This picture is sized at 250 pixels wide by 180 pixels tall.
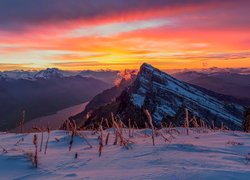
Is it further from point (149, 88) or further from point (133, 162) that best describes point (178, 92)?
point (133, 162)

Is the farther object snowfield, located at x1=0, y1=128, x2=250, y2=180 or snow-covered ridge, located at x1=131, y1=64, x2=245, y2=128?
snow-covered ridge, located at x1=131, y1=64, x2=245, y2=128

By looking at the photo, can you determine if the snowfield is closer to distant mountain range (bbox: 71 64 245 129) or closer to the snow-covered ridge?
distant mountain range (bbox: 71 64 245 129)

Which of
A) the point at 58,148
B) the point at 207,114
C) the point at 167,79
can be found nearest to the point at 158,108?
the point at 207,114

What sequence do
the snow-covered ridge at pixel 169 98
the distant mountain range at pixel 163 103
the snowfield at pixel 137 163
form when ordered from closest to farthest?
the snowfield at pixel 137 163, the distant mountain range at pixel 163 103, the snow-covered ridge at pixel 169 98

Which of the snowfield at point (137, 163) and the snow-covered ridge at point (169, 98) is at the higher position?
the snow-covered ridge at point (169, 98)

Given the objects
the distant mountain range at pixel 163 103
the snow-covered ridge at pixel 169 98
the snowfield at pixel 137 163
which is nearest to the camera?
the snowfield at pixel 137 163

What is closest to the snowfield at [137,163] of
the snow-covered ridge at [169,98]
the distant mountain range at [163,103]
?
the distant mountain range at [163,103]

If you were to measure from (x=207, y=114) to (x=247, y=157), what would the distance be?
375 ft

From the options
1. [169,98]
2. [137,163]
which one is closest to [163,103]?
[169,98]

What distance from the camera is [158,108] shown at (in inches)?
4382

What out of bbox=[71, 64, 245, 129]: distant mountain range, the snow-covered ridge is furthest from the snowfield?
the snow-covered ridge

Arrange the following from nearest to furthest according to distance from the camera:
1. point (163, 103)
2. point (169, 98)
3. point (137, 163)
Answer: point (137, 163) → point (163, 103) → point (169, 98)

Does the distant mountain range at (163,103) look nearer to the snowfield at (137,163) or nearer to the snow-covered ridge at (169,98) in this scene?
the snow-covered ridge at (169,98)

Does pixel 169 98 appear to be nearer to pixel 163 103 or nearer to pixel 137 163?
pixel 163 103
